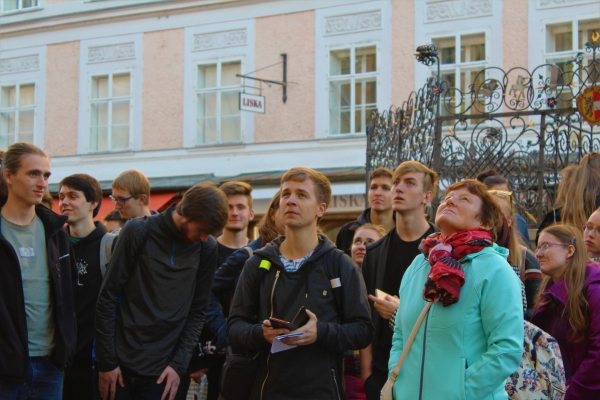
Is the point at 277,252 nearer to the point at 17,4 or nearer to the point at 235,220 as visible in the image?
the point at 235,220

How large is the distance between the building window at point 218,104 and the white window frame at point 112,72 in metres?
1.54

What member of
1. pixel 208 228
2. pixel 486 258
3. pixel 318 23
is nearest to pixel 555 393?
pixel 486 258

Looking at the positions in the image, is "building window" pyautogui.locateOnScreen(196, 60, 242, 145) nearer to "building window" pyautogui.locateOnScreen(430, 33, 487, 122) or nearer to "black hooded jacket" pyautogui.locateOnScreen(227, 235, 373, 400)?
"building window" pyautogui.locateOnScreen(430, 33, 487, 122)

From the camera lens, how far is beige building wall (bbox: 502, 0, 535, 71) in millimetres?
15203

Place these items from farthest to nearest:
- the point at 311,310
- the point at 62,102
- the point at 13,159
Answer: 1. the point at 62,102
2. the point at 13,159
3. the point at 311,310

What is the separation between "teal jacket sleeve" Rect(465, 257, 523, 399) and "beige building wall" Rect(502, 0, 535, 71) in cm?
1214

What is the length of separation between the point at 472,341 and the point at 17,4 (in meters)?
20.2

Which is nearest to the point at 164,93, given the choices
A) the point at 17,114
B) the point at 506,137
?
the point at 17,114

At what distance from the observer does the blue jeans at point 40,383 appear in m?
4.82

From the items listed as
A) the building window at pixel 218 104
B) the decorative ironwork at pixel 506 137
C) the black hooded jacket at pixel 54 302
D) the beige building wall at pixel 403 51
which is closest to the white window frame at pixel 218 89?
the building window at pixel 218 104

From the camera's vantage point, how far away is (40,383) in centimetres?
493

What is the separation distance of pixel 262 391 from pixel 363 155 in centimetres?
1235

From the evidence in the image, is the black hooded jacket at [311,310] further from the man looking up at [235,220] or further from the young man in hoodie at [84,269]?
the man looking up at [235,220]

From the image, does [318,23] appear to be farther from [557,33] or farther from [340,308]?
[340,308]
